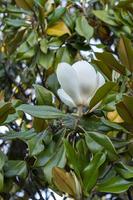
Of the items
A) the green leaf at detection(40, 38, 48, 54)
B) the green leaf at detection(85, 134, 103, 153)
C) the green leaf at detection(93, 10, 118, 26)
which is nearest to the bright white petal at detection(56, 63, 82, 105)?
the green leaf at detection(85, 134, 103, 153)

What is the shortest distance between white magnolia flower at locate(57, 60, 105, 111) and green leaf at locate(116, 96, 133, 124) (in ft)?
0.26

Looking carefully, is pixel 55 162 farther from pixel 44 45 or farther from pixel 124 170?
pixel 44 45

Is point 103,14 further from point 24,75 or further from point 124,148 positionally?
point 124,148

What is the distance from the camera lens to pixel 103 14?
5.49 ft

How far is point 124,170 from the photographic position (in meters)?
0.97

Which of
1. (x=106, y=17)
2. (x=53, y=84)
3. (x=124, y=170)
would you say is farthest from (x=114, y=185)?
(x=106, y=17)

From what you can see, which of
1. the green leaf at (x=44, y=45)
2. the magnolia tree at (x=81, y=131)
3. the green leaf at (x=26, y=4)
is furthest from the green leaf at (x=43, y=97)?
the green leaf at (x=26, y=4)

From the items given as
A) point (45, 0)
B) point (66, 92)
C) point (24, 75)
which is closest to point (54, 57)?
point (45, 0)

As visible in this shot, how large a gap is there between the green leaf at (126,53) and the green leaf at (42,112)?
208 mm

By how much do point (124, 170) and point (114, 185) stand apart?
0.14 feet

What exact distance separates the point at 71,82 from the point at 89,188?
0.72ft

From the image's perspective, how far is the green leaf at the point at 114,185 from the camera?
36.6 inches

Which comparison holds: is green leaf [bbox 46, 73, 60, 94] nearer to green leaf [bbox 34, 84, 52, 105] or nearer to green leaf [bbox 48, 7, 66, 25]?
green leaf [bbox 34, 84, 52, 105]

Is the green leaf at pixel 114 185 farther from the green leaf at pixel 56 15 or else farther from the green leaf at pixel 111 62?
the green leaf at pixel 56 15
